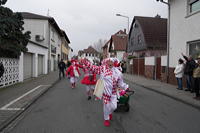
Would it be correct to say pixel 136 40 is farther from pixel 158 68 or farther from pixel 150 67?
pixel 158 68

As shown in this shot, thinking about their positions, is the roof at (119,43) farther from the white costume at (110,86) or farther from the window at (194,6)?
the white costume at (110,86)

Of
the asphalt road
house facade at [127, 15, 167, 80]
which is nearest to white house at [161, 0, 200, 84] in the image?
house facade at [127, 15, 167, 80]

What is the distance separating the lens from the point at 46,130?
3795 millimetres

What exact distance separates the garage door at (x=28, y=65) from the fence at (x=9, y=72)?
86.8 inches

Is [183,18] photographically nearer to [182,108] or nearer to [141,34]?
[182,108]

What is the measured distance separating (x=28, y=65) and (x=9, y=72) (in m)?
→ 4.16

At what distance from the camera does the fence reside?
8.99 meters

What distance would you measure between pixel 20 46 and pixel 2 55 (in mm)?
1063

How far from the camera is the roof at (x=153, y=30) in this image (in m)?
21.7

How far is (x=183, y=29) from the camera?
10133 millimetres

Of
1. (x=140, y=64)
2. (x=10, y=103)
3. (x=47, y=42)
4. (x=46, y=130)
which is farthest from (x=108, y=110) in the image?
(x=47, y=42)

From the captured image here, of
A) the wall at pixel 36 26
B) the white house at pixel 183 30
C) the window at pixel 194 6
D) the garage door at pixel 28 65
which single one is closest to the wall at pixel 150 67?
the white house at pixel 183 30

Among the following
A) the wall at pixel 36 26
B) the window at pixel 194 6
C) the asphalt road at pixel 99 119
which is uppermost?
the wall at pixel 36 26

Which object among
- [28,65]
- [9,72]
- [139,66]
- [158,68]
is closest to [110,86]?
[9,72]
